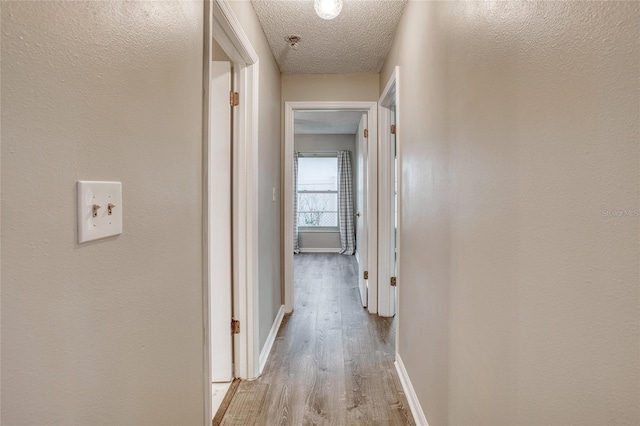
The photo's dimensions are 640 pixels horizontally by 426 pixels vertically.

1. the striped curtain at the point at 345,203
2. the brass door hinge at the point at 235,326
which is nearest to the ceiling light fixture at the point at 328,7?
the brass door hinge at the point at 235,326

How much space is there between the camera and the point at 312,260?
20.2ft

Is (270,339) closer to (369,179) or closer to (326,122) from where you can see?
(369,179)

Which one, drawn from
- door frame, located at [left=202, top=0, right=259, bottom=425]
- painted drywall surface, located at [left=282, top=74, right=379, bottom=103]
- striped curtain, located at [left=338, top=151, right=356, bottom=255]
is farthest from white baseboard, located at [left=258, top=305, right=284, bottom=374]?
striped curtain, located at [left=338, top=151, right=356, bottom=255]

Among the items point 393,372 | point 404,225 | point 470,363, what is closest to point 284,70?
point 404,225

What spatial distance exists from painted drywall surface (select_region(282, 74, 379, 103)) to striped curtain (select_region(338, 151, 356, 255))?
3.55 meters

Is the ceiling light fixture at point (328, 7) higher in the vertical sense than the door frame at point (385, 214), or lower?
higher

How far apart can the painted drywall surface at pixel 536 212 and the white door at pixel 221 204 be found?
3.85 feet

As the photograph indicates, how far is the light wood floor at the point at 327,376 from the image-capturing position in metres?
1.86

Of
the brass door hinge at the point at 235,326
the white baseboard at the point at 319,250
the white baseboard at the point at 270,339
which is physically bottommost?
the white baseboard at the point at 270,339

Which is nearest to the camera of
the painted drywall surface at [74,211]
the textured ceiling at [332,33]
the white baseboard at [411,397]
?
the painted drywall surface at [74,211]

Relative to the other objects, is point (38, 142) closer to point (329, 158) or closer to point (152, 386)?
point (152, 386)

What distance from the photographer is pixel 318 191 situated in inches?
281

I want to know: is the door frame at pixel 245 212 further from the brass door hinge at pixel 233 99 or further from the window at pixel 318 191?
the window at pixel 318 191

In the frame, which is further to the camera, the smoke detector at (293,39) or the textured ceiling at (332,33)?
the smoke detector at (293,39)
